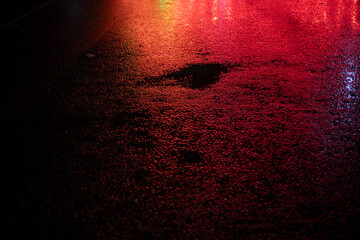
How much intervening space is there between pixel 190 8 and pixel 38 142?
589 cm

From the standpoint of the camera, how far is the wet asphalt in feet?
6.81

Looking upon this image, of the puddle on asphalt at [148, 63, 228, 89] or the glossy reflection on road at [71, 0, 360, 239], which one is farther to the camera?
the puddle on asphalt at [148, 63, 228, 89]

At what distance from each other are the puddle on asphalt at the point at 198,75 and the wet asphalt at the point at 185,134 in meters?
0.03

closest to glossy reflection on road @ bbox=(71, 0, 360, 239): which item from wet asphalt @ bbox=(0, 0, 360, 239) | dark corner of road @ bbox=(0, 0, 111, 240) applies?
wet asphalt @ bbox=(0, 0, 360, 239)

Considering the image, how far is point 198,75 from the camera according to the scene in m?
4.05

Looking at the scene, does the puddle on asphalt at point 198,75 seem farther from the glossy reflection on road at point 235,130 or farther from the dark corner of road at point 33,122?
the dark corner of road at point 33,122

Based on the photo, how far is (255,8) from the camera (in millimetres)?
7027

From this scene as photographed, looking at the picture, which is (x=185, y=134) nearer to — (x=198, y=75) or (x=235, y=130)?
(x=235, y=130)

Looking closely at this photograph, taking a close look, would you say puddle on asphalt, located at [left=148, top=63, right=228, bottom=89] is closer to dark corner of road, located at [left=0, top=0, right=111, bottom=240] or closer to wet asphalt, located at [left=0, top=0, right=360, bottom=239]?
wet asphalt, located at [left=0, top=0, right=360, bottom=239]

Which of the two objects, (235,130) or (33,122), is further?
(33,122)

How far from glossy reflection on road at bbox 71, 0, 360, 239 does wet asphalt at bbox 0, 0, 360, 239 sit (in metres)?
0.01

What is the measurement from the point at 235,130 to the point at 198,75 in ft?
4.56

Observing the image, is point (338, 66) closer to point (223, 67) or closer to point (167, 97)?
point (223, 67)

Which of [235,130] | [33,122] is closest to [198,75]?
[235,130]
